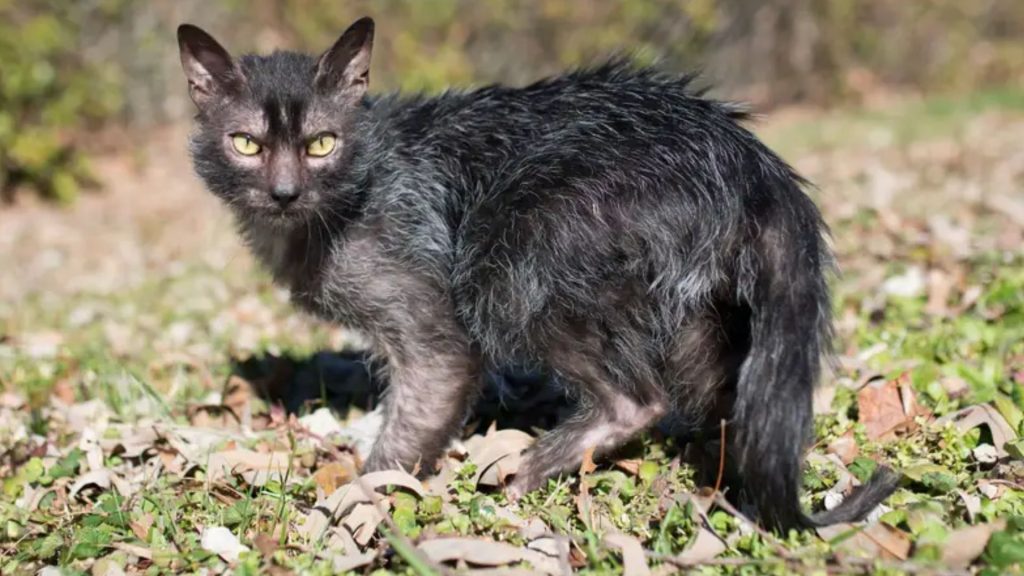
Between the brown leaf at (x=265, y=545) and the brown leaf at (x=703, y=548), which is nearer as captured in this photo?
the brown leaf at (x=703, y=548)

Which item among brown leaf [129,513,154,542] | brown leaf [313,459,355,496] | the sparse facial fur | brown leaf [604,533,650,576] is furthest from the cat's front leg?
brown leaf [604,533,650,576]

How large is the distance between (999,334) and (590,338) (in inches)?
84.3

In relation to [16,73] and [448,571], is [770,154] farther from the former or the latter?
[16,73]

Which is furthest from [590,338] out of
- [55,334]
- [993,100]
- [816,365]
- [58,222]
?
[993,100]

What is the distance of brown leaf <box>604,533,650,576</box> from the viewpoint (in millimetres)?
2824

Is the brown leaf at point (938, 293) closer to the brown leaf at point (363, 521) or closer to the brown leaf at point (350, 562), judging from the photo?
the brown leaf at point (363, 521)

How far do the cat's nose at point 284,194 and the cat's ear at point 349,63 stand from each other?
1.56 ft

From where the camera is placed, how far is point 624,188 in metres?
3.44

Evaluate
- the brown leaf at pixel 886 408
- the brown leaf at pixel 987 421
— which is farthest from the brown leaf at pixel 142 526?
the brown leaf at pixel 987 421

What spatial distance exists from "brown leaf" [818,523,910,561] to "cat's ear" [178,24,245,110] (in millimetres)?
2709

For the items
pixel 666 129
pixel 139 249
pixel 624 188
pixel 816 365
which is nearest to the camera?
pixel 816 365

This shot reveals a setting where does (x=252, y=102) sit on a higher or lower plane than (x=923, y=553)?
higher

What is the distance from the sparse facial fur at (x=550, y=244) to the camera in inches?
125

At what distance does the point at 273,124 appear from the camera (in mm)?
3633
